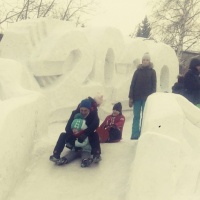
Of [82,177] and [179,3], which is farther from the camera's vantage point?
[179,3]

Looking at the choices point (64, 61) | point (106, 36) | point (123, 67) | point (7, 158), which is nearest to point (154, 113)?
point (7, 158)

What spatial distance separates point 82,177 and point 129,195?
4.17ft

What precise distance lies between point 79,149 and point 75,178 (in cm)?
57

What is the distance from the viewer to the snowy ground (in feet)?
13.8

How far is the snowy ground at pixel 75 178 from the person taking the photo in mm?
4207

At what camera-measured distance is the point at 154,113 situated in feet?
14.5

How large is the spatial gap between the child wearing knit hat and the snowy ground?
8cm

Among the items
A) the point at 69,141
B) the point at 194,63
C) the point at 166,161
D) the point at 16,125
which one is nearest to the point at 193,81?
the point at 194,63

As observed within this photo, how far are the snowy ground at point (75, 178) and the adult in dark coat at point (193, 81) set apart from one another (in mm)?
1696

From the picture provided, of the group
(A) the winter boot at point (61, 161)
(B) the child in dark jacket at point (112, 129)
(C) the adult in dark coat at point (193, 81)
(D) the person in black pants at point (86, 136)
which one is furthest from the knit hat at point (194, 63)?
(A) the winter boot at point (61, 161)

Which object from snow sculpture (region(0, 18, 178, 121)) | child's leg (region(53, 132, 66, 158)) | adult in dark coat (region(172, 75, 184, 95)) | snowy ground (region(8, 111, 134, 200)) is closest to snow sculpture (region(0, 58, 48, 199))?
snowy ground (region(8, 111, 134, 200))

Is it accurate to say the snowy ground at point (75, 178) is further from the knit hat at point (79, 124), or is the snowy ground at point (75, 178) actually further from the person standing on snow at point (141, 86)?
the person standing on snow at point (141, 86)

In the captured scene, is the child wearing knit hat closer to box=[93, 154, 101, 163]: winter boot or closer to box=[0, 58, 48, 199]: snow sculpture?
box=[93, 154, 101, 163]: winter boot

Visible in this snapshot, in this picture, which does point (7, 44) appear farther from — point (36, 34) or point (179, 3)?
point (179, 3)
